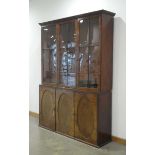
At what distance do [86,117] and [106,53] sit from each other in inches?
45.0

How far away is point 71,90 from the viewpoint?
12.5ft

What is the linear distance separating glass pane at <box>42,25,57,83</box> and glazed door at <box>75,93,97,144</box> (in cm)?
92

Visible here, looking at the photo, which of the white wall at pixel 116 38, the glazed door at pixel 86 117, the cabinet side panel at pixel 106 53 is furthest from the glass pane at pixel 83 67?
the white wall at pixel 116 38

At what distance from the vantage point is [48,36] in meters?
4.39

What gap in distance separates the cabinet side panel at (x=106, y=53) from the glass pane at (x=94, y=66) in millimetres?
98

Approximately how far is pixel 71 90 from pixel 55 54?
91 cm

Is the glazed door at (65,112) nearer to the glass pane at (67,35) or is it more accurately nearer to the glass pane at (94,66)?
the glass pane at (94,66)

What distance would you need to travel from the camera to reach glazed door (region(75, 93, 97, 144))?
344 centimetres

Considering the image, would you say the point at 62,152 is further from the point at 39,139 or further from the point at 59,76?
the point at 59,76

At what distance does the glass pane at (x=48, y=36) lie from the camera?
4.26m

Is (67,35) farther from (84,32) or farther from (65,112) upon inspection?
(65,112)

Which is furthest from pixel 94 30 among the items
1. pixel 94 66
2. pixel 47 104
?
pixel 47 104
